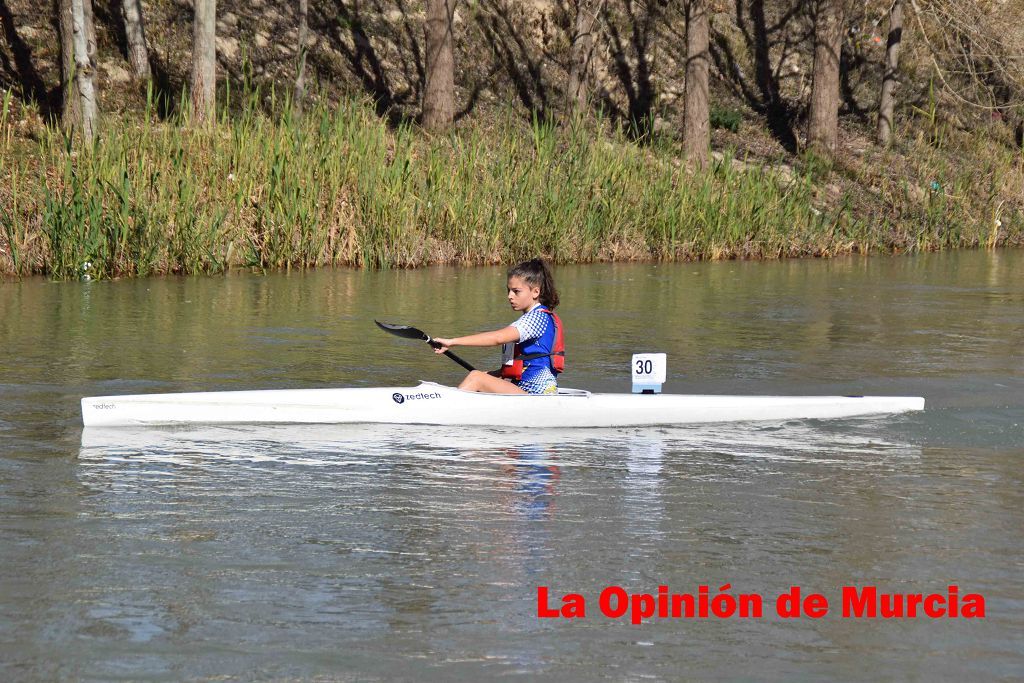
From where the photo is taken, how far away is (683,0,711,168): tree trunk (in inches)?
1003

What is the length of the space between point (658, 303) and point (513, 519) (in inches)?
365

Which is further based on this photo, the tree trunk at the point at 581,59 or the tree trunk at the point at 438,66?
the tree trunk at the point at 581,59

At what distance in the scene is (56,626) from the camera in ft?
14.4

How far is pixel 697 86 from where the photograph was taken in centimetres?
2556

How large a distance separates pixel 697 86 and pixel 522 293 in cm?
1816

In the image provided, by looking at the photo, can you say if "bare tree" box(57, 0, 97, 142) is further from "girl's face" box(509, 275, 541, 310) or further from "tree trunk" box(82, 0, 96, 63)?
"girl's face" box(509, 275, 541, 310)

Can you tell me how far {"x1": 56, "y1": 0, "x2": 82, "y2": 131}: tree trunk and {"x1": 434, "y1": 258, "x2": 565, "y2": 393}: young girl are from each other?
9197 mm

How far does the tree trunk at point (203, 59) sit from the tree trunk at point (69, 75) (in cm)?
166

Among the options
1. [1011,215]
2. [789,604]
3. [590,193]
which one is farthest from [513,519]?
[1011,215]

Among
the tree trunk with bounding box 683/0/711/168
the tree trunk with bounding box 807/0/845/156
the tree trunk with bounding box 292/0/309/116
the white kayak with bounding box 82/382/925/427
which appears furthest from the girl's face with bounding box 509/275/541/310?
the tree trunk with bounding box 807/0/845/156

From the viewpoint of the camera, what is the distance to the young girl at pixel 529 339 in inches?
323

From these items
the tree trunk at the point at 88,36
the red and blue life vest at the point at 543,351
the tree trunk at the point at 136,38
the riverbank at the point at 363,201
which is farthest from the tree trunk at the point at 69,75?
the red and blue life vest at the point at 543,351

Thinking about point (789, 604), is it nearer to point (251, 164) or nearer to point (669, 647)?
point (669, 647)

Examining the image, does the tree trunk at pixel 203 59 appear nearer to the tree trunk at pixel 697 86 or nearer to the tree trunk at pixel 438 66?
the tree trunk at pixel 438 66
